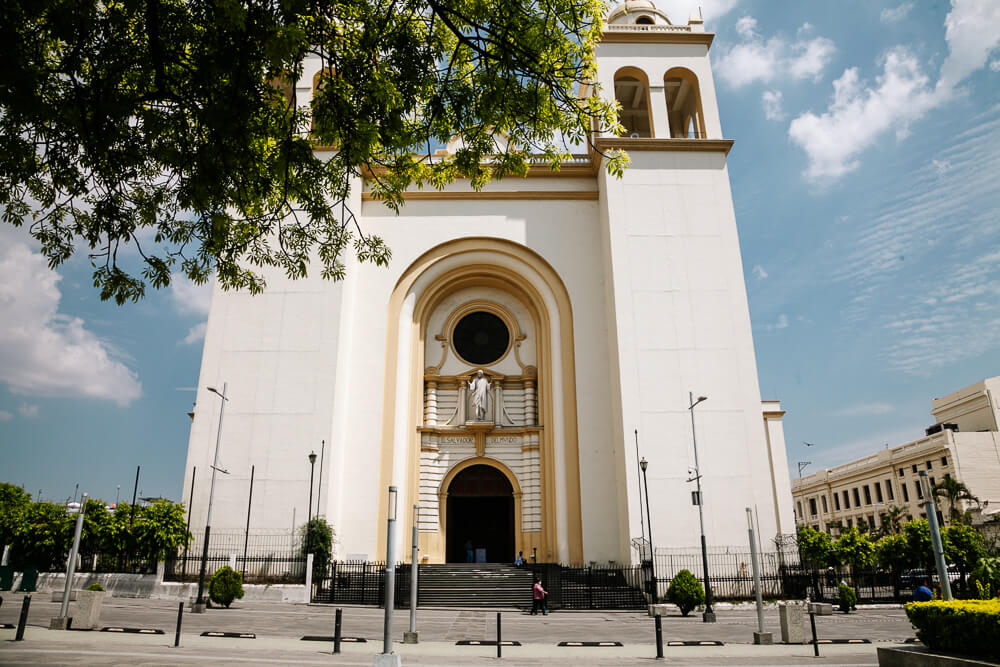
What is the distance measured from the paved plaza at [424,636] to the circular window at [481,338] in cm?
1113

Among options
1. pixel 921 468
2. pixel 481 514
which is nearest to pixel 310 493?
pixel 481 514

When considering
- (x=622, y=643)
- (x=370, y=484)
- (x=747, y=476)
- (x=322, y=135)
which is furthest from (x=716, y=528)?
(x=322, y=135)

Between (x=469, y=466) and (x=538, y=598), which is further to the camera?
(x=469, y=466)

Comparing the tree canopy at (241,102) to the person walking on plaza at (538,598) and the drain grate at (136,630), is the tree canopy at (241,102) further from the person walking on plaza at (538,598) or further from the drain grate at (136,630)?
the person walking on plaza at (538,598)

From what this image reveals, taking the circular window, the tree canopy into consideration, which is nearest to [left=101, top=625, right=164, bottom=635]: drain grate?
the tree canopy

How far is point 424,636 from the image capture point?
1277cm

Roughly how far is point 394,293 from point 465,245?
11.7 ft

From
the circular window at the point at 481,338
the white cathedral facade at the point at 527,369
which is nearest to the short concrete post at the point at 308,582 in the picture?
the white cathedral facade at the point at 527,369

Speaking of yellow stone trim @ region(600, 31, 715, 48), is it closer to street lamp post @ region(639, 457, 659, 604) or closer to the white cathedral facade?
the white cathedral facade

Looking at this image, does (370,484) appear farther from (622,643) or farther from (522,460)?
(622,643)

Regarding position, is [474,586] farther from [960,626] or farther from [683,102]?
[683,102]

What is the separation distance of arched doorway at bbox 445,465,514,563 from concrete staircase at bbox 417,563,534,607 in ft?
11.7

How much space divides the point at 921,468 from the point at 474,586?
1150 inches

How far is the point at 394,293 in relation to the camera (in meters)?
26.0
